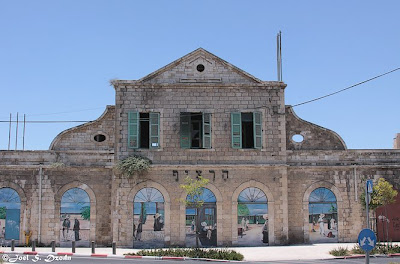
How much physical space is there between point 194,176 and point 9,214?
899 cm

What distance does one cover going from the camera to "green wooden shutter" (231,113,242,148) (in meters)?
25.7

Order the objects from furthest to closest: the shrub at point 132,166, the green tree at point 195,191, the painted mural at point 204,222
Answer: the painted mural at point 204,222 → the shrub at point 132,166 → the green tree at point 195,191

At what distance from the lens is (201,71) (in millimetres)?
26391

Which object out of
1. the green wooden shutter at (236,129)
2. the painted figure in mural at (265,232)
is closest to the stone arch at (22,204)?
the green wooden shutter at (236,129)

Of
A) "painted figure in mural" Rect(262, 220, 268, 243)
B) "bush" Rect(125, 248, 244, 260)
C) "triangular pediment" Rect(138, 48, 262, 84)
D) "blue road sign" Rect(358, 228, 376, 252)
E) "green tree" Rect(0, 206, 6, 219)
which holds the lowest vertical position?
"bush" Rect(125, 248, 244, 260)

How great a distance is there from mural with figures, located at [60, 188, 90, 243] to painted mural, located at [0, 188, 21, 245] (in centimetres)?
213

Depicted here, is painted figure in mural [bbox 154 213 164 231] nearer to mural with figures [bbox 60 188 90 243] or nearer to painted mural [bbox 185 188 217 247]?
painted mural [bbox 185 188 217 247]

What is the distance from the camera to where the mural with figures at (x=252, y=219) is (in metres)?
25.3

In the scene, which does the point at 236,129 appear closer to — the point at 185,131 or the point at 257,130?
the point at 257,130

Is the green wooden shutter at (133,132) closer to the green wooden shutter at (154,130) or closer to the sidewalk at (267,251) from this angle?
the green wooden shutter at (154,130)

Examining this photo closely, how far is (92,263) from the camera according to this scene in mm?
18438

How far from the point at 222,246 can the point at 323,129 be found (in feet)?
25.4

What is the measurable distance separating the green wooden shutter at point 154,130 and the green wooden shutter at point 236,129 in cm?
358

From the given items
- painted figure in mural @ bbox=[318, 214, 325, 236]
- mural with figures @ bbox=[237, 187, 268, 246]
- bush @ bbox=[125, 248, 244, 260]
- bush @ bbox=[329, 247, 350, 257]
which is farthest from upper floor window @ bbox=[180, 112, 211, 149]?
bush @ bbox=[329, 247, 350, 257]
